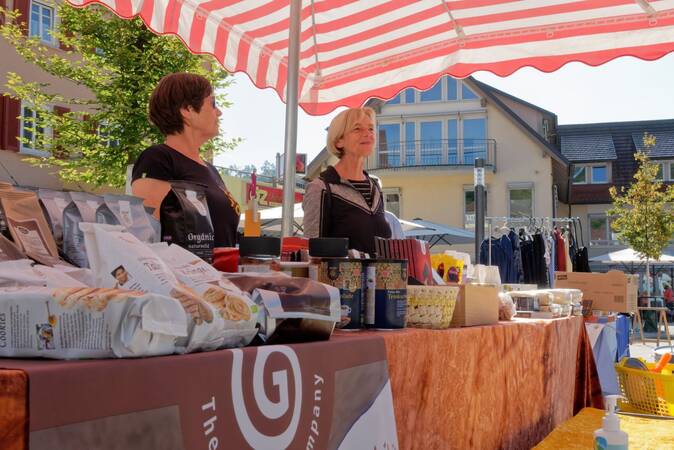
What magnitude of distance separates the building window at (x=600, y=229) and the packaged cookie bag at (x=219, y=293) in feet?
107

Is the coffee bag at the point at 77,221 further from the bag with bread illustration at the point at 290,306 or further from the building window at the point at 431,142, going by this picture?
the building window at the point at 431,142

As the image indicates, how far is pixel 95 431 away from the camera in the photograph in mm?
666

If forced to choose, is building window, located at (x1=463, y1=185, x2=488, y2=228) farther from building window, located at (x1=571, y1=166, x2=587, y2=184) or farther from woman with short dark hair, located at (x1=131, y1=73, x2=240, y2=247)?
woman with short dark hair, located at (x1=131, y1=73, x2=240, y2=247)

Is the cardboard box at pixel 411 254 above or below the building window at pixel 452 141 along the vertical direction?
below

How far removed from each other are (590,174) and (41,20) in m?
24.6

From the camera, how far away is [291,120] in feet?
10.6

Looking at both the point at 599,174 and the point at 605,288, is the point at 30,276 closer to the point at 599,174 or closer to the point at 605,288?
the point at 605,288

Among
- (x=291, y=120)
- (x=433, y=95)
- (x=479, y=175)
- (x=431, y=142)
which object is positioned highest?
(x=433, y=95)

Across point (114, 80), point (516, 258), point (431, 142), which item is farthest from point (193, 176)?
point (431, 142)

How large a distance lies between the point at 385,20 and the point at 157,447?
3394mm

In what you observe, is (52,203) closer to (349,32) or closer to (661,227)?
(349,32)

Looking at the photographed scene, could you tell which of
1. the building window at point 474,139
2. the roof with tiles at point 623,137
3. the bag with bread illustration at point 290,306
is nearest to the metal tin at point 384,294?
the bag with bread illustration at point 290,306

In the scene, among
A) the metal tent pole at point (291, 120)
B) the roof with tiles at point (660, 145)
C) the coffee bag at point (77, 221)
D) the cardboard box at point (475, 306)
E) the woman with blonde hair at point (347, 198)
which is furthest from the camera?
the roof with tiles at point (660, 145)

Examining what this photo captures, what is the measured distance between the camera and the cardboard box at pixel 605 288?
4.82 m
